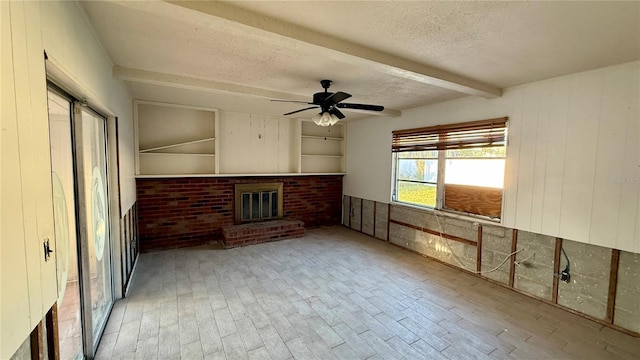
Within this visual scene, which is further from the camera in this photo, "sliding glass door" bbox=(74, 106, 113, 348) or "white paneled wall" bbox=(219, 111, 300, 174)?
"white paneled wall" bbox=(219, 111, 300, 174)

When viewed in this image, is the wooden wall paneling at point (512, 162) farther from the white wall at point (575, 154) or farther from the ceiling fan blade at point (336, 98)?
the ceiling fan blade at point (336, 98)

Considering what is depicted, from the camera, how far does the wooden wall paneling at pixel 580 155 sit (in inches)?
109

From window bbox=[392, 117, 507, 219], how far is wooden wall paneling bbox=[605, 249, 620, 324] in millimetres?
1096

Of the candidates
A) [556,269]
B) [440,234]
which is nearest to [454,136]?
[440,234]

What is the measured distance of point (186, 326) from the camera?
2574 millimetres

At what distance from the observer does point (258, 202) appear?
576 centimetres

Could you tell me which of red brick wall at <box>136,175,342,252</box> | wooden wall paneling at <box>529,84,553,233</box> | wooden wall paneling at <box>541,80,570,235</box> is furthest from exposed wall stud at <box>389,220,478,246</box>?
red brick wall at <box>136,175,342,252</box>

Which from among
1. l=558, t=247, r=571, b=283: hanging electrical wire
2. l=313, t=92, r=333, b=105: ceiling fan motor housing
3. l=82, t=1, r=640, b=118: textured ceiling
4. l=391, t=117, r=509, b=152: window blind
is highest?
l=82, t=1, r=640, b=118: textured ceiling

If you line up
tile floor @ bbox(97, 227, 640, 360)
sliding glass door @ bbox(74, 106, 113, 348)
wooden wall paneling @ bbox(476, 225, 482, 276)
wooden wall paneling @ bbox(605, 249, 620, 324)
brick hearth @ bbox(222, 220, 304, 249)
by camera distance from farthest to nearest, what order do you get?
brick hearth @ bbox(222, 220, 304, 249), wooden wall paneling @ bbox(476, 225, 482, 276), wooden wall paneling @ bbox(605, 249, 620, 324), tile floor @ bbox(97, 227, 640, 360), sliding glass door @ bbox(74, 106, 113, 348)

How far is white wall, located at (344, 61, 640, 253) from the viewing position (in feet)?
8.46

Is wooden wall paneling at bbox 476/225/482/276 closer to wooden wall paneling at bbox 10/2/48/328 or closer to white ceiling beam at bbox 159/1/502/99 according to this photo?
white ceiling beam at bbox 159/1/502/99

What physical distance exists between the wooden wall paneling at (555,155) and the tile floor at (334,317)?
40.1 inches

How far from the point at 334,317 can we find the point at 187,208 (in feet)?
11.7

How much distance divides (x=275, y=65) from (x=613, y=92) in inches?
131
